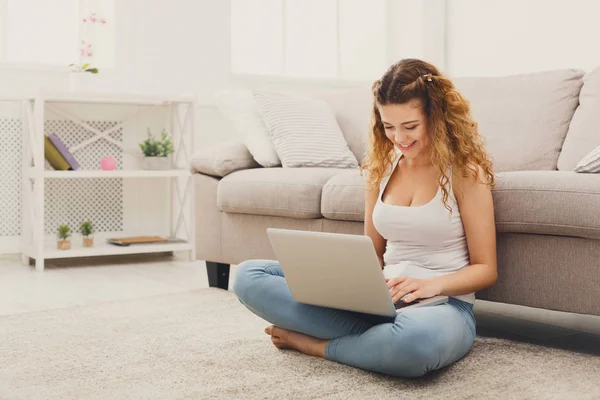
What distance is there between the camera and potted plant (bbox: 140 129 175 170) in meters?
4.04

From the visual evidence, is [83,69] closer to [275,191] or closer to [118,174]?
[118,174]

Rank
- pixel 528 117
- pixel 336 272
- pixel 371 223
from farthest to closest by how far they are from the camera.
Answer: pixel 528 117
pixel 371 223
pixel 336 272

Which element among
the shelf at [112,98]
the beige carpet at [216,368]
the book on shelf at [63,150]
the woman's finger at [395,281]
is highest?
the shelf at [112,98]

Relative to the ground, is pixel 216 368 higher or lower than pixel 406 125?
lower

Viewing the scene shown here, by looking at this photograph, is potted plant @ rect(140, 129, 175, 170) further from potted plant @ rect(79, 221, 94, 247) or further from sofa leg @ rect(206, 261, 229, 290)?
sofa leg @ rect(206, 261, 229, 290)

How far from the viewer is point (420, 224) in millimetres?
1935

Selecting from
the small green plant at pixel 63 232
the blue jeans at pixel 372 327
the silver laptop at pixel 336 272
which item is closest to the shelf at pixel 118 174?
the small green plant at pixel 63 232

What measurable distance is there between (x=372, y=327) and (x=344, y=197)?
810mm

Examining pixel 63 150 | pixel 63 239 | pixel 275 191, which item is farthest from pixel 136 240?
pixel 275 191

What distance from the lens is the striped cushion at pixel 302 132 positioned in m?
3.14

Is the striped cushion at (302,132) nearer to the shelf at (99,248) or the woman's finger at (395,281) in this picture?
the shelf at (99,248)

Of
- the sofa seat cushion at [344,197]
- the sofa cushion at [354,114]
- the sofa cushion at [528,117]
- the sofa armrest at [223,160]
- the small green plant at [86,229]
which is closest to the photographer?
the sofa seat cushion at [344,197]

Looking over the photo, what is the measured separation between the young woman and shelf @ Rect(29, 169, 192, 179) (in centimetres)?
193

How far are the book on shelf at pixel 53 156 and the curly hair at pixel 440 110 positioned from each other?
7.56 ft
